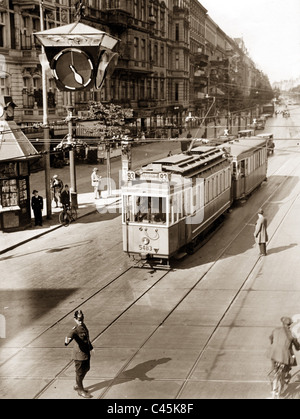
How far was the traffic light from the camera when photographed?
8.30 m

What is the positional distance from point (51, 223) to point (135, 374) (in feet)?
47.4

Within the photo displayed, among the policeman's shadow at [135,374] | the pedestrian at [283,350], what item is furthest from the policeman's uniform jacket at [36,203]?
the pedestrian at [283,350]

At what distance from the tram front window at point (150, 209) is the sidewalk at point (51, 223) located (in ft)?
17.8

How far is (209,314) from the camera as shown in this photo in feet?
43.8

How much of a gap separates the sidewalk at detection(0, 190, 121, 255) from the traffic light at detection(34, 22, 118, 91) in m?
12.1

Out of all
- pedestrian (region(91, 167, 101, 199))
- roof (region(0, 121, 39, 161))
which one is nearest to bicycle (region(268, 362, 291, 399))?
roof (region(0, 121, 39, 161))

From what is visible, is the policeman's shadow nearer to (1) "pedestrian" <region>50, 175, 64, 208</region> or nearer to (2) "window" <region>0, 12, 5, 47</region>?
(1) "pedestrian" <region>50, 175, 64, 208</region>

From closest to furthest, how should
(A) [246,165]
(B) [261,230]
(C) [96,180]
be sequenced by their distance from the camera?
(B) [261,230] < (A) [246,165] < (C) [96,180]

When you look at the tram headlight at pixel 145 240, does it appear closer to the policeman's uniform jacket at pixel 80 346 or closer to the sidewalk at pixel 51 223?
the sidewalk at pixel 51 223

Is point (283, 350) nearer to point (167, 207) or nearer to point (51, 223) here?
point (167, 207)

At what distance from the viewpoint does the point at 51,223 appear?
2402cm

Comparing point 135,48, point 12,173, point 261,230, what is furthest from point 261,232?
point 135,48

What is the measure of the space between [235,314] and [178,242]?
449cm
